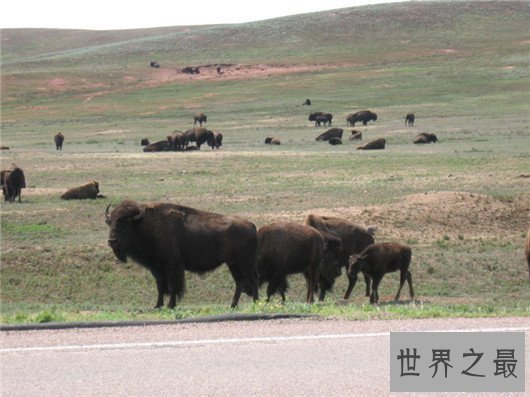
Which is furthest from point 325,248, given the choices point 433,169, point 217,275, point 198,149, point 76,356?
point 198,149

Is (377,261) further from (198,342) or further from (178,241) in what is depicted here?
(198,342)

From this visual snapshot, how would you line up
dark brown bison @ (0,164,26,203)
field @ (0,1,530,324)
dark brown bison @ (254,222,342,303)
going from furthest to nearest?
dark brown bison @ (0,164,26,203), field @ (0,1,530,324), dark brown bison @ (254,222,342,303)

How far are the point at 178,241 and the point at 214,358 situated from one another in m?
5.90

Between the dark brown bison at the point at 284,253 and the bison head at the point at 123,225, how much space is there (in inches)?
96.0

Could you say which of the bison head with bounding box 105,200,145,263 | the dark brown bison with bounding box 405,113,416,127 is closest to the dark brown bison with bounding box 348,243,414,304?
the bison head with bounding box 105,200,145,263

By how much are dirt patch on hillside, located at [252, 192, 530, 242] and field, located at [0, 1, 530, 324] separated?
0.07 m

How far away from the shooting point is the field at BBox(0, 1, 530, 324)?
770 inches

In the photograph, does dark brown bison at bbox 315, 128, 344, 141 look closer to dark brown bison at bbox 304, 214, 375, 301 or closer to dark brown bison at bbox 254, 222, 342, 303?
dark brown bison at bbox 304, 214, 375, 301

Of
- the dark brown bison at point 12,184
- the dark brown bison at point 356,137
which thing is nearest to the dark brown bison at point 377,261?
the dark brown bison at point 12,184

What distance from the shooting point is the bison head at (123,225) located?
14.4 meters

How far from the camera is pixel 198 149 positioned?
163 ft

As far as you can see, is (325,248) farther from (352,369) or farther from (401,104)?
(401,104)

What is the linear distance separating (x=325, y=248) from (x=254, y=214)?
24.5ft

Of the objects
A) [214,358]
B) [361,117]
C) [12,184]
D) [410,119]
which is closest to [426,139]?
[410,119]
